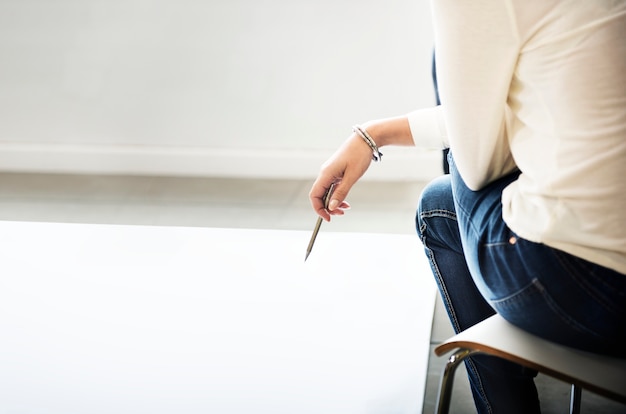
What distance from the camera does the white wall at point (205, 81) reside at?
263 cm

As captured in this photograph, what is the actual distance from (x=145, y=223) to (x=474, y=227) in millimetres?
1662

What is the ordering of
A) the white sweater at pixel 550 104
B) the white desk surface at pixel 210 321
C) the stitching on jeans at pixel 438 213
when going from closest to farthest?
the white sweater at pixel 550 104
the stitching on jeans at pixel 438 213
the white desk surface at pixel 210 321

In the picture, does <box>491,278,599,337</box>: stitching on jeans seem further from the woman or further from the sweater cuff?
the sweater cuff

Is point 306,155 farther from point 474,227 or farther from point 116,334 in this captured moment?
point 474,227

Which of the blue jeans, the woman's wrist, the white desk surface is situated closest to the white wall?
the white desk surface

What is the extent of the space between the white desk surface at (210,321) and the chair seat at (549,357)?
1.84ft

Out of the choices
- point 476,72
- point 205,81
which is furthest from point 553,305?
point 205,81

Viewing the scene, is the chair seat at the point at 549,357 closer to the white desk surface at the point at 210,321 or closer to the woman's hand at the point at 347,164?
the woman's hand at the point at 347,164

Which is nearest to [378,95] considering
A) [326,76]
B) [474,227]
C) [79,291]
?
[326,76]

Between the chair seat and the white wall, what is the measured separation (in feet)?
6.45

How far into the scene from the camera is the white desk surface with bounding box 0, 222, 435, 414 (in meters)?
1.33

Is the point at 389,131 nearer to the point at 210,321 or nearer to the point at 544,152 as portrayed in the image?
the point at 544,152

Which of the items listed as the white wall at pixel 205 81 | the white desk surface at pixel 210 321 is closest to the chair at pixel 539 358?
the white desk surface at pixel 210 321

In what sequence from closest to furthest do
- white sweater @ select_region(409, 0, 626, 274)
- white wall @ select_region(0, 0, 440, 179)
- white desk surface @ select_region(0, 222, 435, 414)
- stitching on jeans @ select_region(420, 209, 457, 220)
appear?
1. white sweater @ select_region(409, 0, 626, 274)
2. stitching on jeans @ select_region(420, 209, 457, 220)
3. white desk surface @ select_region(0, 222, 435, 414)
4. white wall @ select_region(0, 0, 440, 179)
